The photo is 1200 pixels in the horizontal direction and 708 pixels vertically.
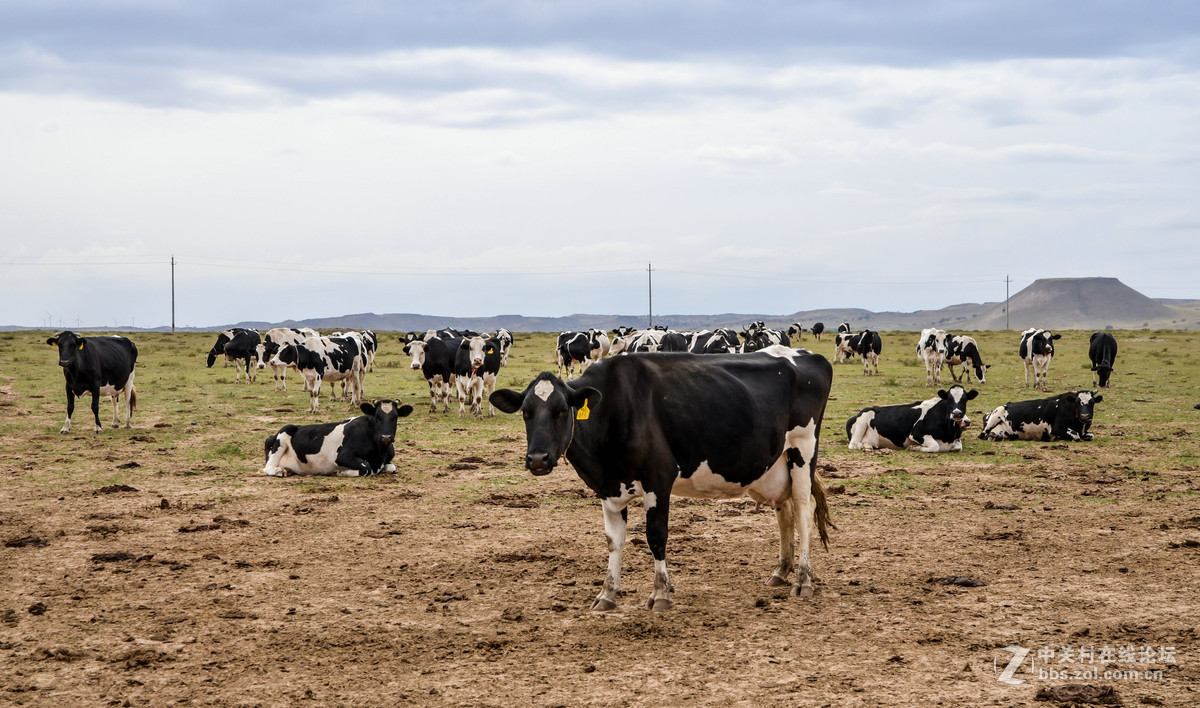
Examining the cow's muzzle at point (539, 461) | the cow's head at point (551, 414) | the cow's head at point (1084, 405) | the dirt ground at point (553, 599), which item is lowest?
the dirt ground at point (553, 599)

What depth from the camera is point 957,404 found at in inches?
685

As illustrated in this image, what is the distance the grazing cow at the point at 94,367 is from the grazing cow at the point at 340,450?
261 inches

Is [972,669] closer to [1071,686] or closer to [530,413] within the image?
[1071,686]

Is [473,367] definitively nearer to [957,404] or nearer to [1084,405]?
[957,404]

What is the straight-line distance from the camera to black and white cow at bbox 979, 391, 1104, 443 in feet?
60.0

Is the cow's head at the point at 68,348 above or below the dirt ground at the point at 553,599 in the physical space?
above

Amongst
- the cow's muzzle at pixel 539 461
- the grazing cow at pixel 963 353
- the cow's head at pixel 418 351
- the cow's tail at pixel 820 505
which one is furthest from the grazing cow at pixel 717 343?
the cow's muzzle at pixel 539 461

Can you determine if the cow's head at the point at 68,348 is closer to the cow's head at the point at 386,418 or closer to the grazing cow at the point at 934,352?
the cow's head at the point at 386,418

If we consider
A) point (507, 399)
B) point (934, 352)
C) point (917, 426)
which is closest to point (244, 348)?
point (934, 352)

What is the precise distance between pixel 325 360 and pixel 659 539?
19.6 meters

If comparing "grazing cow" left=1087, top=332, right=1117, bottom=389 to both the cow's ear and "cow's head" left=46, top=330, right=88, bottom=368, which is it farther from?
"cow's head" left=46, top=330, right=88, bottom=368

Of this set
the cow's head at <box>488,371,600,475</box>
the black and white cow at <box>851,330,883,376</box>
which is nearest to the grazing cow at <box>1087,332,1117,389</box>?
the black and white cow at <box>851,330,883,376</box>

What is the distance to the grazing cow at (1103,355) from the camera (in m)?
29.5

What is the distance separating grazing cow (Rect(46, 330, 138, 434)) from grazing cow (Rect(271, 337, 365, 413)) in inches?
186
